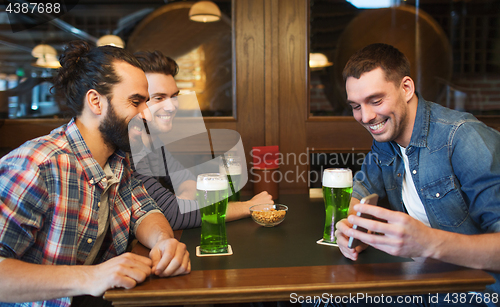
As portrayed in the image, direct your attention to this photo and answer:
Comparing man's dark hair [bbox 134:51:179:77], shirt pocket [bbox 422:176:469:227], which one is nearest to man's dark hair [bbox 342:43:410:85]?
shirt pocket [bbox 422:176:469:227]

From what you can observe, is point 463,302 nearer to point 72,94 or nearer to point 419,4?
point 72,94

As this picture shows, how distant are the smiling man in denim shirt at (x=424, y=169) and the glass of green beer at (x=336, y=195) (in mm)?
105

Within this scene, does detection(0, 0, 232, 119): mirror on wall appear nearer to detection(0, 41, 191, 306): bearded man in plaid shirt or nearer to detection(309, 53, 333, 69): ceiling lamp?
detection(309, 53, 333, 69): ceiling lamp

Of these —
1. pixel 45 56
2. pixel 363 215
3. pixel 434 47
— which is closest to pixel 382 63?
pixel 363 215

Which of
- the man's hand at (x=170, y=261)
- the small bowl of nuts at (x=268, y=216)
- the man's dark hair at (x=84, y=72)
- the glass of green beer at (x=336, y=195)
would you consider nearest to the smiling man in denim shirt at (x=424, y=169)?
the glass of green beer at (x=336, y=195)

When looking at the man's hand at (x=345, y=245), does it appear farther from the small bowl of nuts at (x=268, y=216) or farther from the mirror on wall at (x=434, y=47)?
the mirror on wall at (x=434, y=47)

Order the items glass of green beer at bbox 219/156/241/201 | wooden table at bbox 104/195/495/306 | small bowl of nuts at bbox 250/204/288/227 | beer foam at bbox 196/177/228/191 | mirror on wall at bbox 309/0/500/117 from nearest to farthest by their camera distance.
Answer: wooden table at bbox 104/195/495/306, beer foam at bbox 196/177/228/191, small bowl of nuts at bbox 250/204/288/227, glass of green beer at bbox 219/156/241/201, mirror on wall at bbox 309/0/500/117

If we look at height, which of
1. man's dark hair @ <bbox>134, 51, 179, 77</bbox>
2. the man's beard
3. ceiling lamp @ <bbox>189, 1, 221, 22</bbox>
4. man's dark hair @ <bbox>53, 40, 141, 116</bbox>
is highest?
ceiling lamp @ <bbox>189, 1, 221, 22</bbox>

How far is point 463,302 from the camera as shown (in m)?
1.13

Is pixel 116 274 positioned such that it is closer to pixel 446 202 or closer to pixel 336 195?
pixel 336 195

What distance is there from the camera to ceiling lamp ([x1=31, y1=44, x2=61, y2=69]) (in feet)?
7.72

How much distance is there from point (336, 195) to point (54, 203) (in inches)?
34.0

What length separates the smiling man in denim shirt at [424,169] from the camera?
925 millimetres

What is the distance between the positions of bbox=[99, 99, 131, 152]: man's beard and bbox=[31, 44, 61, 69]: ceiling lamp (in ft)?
4.46
